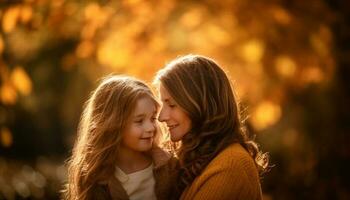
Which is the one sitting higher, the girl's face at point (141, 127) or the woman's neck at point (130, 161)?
the girl's face at point (141, 127)

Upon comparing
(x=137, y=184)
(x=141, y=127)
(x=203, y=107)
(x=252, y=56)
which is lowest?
(x=252, y=56)

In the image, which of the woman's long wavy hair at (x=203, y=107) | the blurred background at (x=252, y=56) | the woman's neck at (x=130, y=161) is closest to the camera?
the woman's long wavy hair at (x=203, y=107)

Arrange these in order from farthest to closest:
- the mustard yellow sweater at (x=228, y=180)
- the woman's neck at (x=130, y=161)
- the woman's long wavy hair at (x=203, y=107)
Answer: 1. the woman's neck at (x=130, y=161)
2. the woman's long wavy hair at (x=203, y=107)
3. the mustard yellow sweater at (x=228, y=180)

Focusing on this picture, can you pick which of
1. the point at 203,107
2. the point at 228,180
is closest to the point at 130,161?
the point at 203,107

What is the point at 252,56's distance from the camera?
7.27 m

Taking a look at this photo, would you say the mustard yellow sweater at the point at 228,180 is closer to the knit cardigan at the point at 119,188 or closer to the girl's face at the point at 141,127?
the knit cardigan at the point at 119,188

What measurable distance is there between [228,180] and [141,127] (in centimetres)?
62

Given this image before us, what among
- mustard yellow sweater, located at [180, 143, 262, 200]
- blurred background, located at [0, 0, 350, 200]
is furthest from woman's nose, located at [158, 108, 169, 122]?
blurred background, located at [0, 0, 350, 200]

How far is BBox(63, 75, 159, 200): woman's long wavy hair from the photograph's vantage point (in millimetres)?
3609

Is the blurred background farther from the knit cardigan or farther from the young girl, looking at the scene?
the knit cardigan

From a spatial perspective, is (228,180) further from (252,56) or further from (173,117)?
(252,56)

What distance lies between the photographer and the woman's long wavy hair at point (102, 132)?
3609 mm

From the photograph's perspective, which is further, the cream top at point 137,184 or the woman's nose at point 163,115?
the cream top at point 137,184

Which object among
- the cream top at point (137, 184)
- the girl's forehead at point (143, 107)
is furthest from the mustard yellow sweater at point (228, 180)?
the girl's forehead at point (143, 107)
